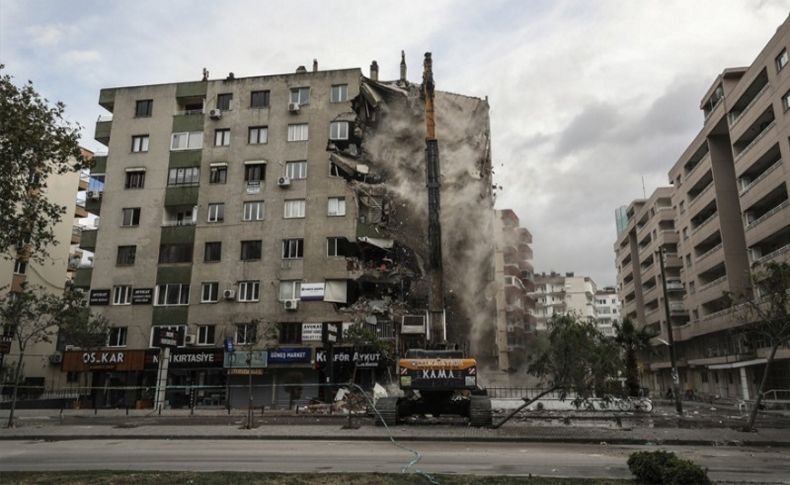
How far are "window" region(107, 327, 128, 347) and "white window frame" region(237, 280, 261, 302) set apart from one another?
9007mm

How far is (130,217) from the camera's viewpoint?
47.5m

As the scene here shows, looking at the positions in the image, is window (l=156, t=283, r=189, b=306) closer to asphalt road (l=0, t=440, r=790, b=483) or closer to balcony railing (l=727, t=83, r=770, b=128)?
asphalt road (l=0, t=440, r=790, b=483)

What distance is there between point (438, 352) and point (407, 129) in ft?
87.8

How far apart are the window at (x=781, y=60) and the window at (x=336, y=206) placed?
103ft

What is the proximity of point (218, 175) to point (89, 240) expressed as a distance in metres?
11.5

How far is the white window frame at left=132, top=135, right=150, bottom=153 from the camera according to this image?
4869 centimetres

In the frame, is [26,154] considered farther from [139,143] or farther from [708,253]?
[708,253]

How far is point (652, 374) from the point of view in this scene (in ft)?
263

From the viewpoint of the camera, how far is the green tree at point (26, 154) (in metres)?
14.6

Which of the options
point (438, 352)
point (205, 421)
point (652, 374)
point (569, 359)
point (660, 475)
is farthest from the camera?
point (652, 374)

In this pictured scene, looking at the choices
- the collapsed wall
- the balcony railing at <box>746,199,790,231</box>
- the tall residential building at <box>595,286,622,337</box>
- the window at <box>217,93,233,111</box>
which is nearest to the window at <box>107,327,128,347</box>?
the collapsed wall

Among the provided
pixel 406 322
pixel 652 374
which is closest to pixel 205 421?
pixel 406 322

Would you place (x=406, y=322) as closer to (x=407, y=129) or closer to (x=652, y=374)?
(x=407, y=129)

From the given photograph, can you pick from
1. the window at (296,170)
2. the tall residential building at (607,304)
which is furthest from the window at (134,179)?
the tall residential building at (607,304)
